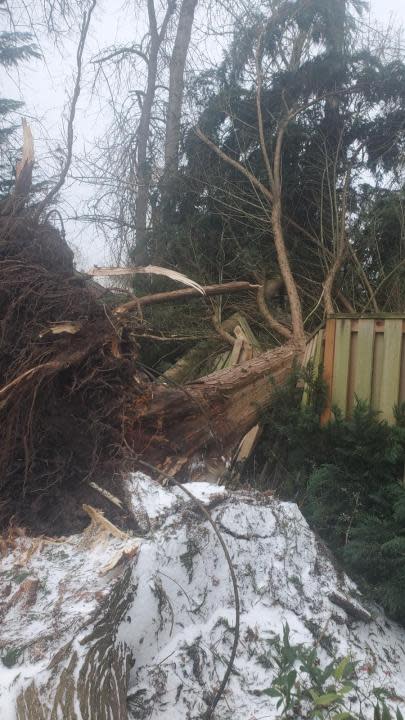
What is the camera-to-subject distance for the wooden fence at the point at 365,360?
4.27 meters

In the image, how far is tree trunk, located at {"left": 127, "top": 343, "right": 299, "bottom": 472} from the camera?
4516mm

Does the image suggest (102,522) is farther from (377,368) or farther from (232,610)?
(377,368)

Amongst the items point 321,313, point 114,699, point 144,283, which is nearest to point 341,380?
point 114,699

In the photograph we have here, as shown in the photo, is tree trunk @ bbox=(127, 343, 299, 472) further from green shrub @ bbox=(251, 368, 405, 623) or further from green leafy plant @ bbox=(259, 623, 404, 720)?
green leafy plant @ bbox=(259, 623, 404, 720)

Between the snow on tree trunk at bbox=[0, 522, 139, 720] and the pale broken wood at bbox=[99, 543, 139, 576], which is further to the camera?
the pale broken wood at bbox=[99, 543, 139, 576]

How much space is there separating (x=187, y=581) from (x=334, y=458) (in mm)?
1584

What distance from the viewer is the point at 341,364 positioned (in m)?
4.64

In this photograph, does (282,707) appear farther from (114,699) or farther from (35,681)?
(35,681)

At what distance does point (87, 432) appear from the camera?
160 inches

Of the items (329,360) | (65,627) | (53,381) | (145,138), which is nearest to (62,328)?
(53,381)

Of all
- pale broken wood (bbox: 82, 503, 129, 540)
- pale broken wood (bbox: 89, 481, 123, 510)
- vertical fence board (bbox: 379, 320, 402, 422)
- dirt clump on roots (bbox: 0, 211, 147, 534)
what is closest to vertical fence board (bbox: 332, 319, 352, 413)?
vertical fence board (bbox: 379, 320, 402, 422)

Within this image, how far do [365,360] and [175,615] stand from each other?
2.30 m

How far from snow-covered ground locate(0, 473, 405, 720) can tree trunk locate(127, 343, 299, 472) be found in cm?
53

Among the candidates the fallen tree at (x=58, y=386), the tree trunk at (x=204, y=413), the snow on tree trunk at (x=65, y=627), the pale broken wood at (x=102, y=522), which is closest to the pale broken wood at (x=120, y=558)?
the snow on tree trunk at (x=65, y=627)
